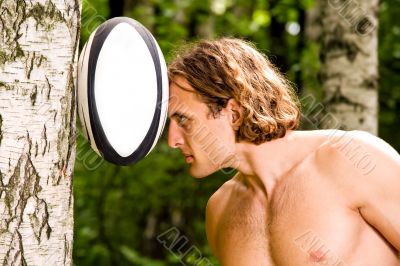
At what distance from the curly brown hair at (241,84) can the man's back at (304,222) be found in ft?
0.57

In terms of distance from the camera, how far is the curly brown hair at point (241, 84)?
2.78 metres

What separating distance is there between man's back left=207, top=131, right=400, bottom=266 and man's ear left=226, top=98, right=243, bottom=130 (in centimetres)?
27

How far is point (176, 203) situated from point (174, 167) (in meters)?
0.48

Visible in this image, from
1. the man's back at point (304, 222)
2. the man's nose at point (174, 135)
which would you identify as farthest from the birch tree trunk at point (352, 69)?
the man's nose at point (174, 135)

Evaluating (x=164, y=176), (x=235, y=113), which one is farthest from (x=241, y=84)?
(x=164, y=176)

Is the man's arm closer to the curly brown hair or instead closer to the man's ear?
the curly brown hair

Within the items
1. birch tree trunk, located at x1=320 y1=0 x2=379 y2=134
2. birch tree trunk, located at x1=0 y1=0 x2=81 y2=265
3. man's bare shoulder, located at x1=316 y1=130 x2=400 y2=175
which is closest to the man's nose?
man's bare shoulder, located at x1=316 y1=130 x2=400 y2=175

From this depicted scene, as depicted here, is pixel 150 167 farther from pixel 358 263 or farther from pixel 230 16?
pixel 358 263

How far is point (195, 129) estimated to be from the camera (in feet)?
9.11

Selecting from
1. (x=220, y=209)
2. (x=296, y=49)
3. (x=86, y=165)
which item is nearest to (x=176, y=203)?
(x=86, y=165)

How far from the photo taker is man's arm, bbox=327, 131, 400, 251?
2459 millimetres

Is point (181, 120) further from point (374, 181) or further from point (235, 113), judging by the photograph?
point (374, 181)

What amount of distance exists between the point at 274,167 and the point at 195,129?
0.35m

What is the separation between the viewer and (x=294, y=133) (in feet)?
9.41
